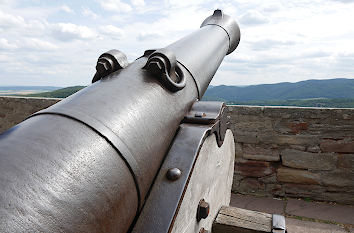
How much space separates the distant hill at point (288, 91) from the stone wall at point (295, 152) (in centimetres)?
5805

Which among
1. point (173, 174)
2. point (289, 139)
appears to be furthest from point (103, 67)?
point (289, 139)

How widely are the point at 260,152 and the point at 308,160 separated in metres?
0.52

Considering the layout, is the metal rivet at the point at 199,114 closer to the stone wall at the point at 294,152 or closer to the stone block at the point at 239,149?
the stone wall at the point at 294,152

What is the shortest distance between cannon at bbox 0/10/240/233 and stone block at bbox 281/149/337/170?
6.33 ft

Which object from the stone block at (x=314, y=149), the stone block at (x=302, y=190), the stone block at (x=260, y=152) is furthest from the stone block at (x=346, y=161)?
the stone block at (x=260, y=152)

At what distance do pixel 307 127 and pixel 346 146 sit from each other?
17.2 inches

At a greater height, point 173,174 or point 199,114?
point 199,114

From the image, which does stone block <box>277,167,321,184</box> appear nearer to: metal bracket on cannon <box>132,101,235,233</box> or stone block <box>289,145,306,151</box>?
stone block <box>289,145,306,151</box>

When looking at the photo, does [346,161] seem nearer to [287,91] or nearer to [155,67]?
[155,67]

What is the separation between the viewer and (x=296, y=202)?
11.6 feet

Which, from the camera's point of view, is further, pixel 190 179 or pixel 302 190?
pixel 302 190

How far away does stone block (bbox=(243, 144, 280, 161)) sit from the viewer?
12.0 feet

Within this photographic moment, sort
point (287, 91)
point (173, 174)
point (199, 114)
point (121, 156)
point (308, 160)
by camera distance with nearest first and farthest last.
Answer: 1. point (121, 156)
2. point (173, 174)
3. point (199, 114)
4. point (308, 160)
5. point (287, 91)

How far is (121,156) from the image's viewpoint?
112 cm
